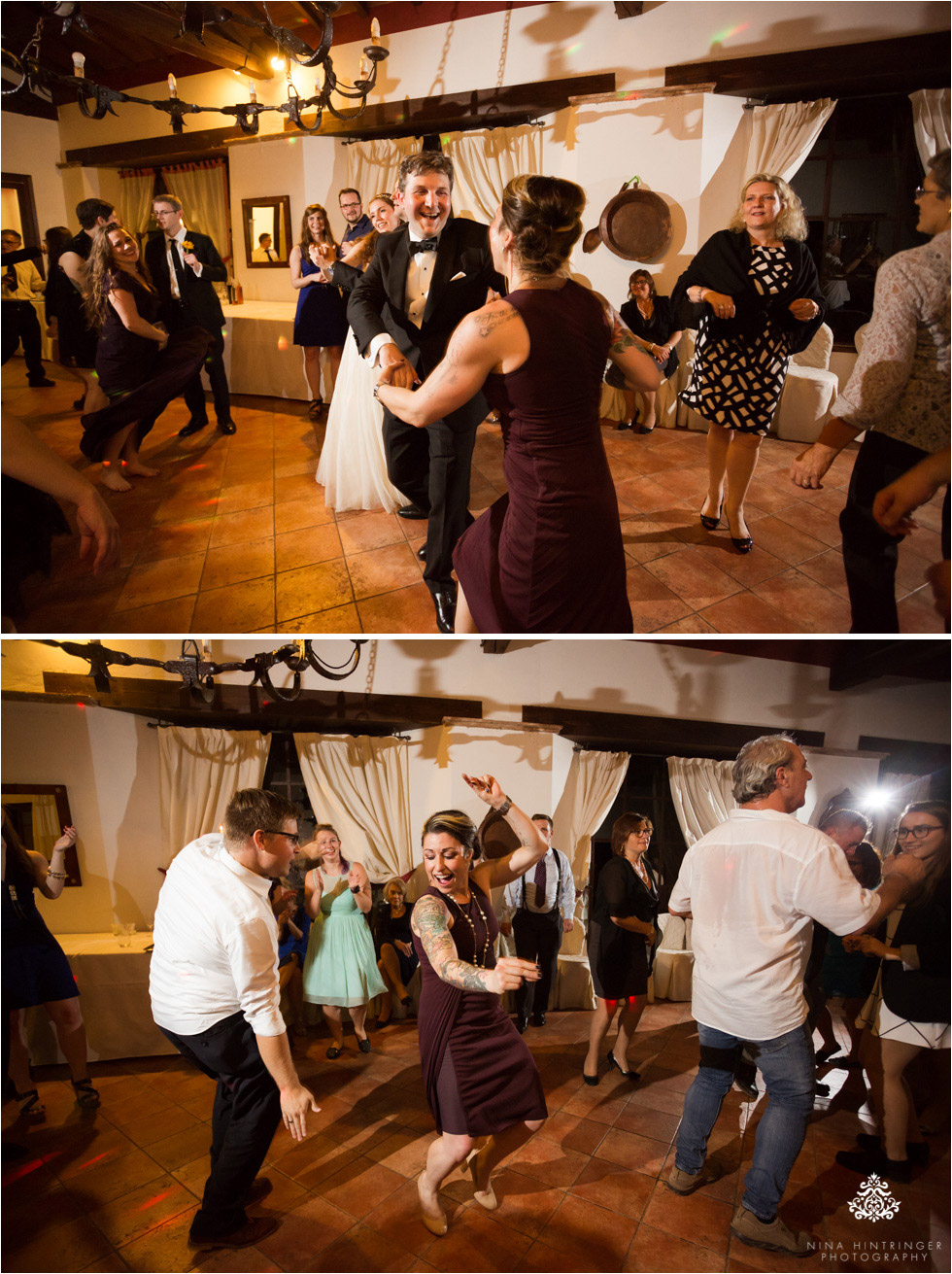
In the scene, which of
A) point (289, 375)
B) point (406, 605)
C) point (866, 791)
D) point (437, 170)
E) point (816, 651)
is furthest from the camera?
point (289, 375)

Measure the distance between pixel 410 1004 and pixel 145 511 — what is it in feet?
8.92

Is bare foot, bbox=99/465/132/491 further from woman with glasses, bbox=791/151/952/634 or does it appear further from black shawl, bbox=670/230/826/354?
woman with glasses, bbox=791/151/952/634

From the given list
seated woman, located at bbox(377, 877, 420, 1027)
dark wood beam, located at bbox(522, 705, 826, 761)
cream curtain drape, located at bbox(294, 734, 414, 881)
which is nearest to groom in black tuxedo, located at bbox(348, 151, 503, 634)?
dark wood beam, located at bbox(522, 705, 826, 761)

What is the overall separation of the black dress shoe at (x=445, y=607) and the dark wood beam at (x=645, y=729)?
1.14m

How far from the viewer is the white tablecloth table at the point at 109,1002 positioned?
97.4 inches

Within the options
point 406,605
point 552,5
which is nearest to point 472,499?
point 406,605

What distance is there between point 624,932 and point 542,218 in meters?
2.50

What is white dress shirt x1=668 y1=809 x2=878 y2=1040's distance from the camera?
1873mm

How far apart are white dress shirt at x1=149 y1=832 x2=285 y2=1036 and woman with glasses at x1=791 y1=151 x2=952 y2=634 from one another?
69.6 inches

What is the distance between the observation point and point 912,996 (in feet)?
7.08

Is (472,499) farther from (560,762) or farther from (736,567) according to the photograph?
(560,762)

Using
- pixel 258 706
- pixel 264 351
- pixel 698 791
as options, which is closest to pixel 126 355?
pixel 264 351

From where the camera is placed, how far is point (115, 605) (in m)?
2.13

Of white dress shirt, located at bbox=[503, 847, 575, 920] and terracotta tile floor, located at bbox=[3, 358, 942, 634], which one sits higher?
terracotta tile floor, located at bbox=[3, 358, 942, 634]
